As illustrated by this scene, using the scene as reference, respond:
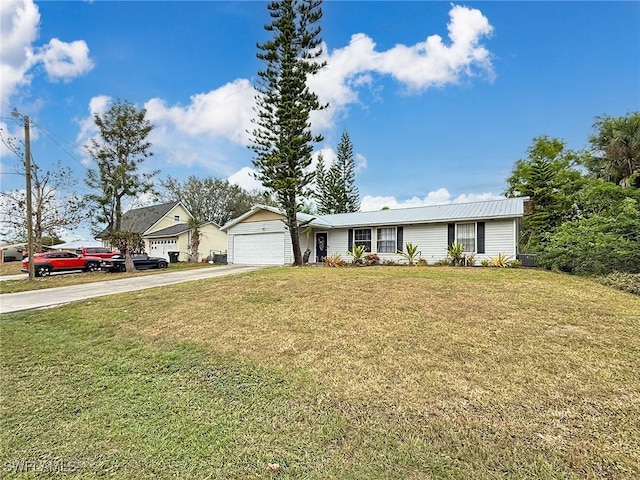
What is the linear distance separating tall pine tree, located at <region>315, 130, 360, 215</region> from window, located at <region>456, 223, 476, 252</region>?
24154 mm

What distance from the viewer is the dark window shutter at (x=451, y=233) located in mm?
16312

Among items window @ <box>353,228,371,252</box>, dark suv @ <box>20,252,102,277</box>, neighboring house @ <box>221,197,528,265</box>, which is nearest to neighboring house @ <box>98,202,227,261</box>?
dark suv @ <box>20,252,102,277</box>

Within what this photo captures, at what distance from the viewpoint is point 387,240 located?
59.9ft

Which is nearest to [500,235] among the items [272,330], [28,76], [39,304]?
[272,330]

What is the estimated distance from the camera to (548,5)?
10.3 meters

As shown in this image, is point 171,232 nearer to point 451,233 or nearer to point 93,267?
point 93,267

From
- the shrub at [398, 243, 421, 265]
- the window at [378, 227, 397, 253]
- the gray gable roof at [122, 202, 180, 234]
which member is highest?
the gray gable roof at [122, 202, 180, 234]

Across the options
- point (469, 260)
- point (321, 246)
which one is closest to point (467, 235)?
point (469, 260)

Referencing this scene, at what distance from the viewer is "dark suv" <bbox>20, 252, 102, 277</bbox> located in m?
18.8

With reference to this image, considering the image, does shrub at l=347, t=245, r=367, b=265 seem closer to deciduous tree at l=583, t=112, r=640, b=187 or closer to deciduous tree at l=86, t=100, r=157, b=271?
deciduous tree at l=86, t=100, r=157, b=271

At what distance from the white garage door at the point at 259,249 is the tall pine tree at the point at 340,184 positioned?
18.8m

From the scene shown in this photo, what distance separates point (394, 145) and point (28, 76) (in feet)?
51.0

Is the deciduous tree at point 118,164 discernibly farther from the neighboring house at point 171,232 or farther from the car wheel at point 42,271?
the neighboring house at point 171,232

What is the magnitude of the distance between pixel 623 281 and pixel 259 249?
Answer: 16943 mm
